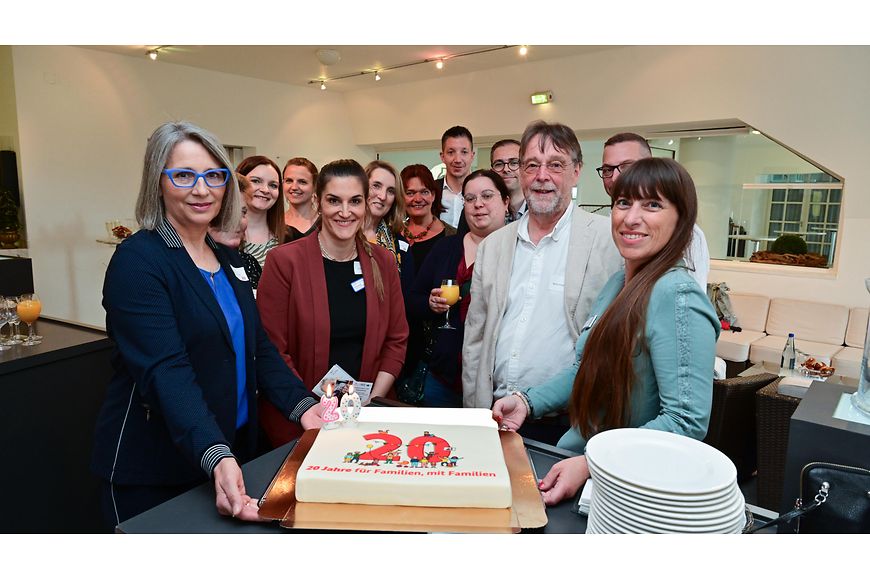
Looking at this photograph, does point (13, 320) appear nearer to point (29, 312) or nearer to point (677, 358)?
point (29, 312)

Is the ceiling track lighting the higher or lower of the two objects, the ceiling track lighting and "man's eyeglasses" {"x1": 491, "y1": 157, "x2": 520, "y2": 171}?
the higher

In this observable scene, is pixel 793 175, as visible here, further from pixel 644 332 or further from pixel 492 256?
pixel 644 332

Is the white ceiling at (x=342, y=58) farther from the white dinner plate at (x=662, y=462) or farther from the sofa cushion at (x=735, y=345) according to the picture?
the white dinner plate at (x=662, y=462)

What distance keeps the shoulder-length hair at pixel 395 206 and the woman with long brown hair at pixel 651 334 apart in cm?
219

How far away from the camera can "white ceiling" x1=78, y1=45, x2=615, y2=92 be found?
21.9 ft

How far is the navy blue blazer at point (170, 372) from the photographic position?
4.04 ft

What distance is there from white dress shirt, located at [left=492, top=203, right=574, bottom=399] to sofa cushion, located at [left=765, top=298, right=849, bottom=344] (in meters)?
4.50

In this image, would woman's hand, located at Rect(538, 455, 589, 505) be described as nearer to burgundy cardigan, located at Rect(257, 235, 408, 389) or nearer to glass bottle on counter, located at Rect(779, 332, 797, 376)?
burgundy cardigan, located at Rect(257, 235, 408, 389)

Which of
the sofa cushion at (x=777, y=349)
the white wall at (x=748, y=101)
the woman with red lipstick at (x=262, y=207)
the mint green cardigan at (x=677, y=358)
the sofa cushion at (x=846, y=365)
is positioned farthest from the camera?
the white wall at (x=748, y=101)

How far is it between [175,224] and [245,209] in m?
1.80

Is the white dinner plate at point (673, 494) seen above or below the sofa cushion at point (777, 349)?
above

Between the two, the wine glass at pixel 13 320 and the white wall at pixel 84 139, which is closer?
the wine glass at pixel 13 320

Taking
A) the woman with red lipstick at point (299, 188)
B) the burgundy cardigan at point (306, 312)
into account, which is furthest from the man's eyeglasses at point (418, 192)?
the burgundy cardigan at point (306, 312)

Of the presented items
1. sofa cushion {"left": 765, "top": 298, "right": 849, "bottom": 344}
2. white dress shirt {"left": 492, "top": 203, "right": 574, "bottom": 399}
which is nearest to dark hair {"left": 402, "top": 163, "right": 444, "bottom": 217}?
white dress shirt {"left": 492, "top": 203, "right": 574, "bottom": 399}
